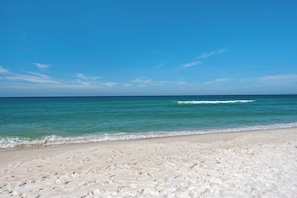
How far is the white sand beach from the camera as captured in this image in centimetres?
433

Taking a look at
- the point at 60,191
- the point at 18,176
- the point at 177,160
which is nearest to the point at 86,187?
the point at 60,191

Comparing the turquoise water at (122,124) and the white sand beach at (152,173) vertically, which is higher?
the white sand beach at (152,173)

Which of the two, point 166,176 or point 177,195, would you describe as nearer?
point 177,195

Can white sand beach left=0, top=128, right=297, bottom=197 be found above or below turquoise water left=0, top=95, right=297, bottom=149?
above

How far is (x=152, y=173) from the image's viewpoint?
17.8ft

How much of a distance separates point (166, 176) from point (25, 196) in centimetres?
288

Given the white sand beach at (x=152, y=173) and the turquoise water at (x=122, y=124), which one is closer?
the white sand beach at (x=152, y=173)

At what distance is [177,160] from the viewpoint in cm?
657

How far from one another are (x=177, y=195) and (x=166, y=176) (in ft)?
3.42

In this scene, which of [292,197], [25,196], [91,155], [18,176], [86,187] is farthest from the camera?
[91,155]

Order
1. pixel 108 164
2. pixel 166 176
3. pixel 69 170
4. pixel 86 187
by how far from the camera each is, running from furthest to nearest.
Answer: pixel 108 164, pixel 69 170, pixel 166 176, pixel 86 187

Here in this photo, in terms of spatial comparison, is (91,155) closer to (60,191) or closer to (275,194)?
(60,191)

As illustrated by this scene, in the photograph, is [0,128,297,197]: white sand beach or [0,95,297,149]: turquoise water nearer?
[0,128,297,197]: white sand beach

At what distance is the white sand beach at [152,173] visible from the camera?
433cm
